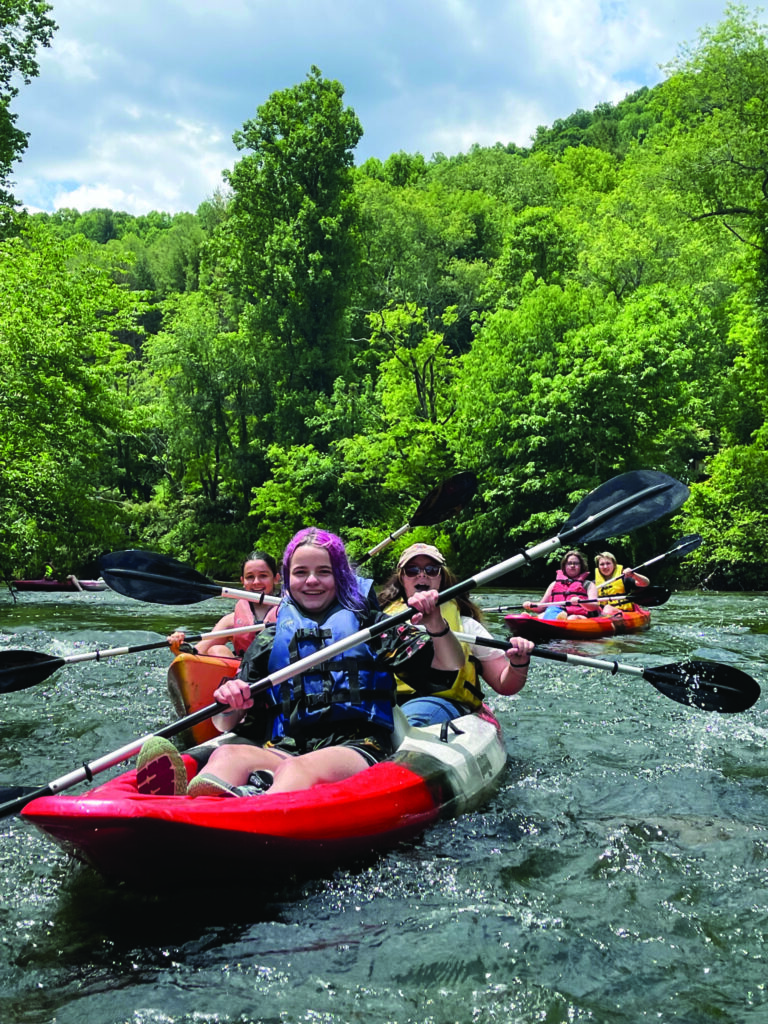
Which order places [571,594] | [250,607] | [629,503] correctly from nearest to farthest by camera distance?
[629,503], [250,607], [571,594]

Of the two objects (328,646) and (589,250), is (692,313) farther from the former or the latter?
(328,646)

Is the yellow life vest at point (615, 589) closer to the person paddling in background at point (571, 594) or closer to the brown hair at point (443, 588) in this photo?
the person paddling in background at point (571, 594)

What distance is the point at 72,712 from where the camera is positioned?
5.84 meters

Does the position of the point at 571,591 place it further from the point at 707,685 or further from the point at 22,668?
the point at 22,668

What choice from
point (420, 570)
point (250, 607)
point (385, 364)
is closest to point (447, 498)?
point (250, 607)

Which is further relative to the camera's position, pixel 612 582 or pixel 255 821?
pixel 612 582

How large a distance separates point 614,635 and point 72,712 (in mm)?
5879

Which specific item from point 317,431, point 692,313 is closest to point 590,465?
point 692,313

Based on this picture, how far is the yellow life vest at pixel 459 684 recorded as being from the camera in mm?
4090

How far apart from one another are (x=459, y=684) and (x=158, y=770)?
1747 millimetres

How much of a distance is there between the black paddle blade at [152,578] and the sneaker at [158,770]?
8.08 feet

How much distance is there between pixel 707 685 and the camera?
12.7 ft

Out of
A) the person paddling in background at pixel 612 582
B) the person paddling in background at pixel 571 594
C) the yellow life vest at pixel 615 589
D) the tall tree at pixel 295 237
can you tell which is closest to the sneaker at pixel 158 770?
the person paddling in background at pixel 571 594

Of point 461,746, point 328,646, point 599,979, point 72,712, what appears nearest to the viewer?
point 599,979
